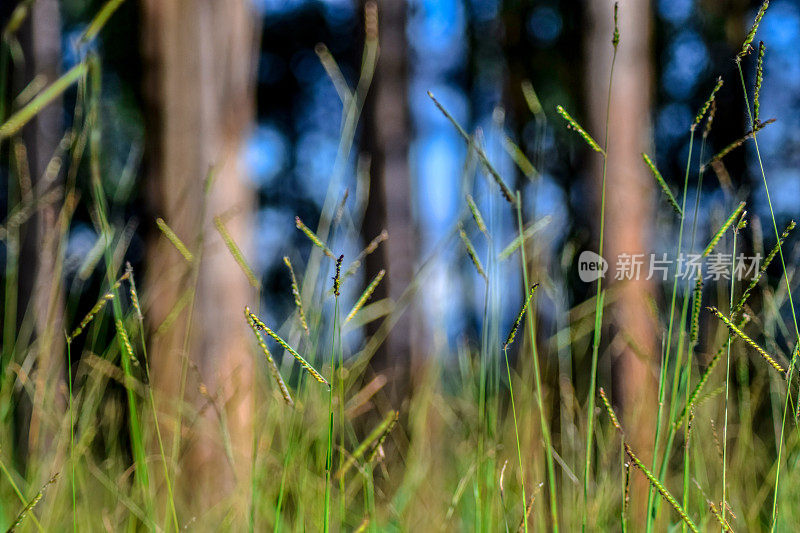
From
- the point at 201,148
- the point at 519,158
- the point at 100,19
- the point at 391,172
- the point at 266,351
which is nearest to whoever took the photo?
the point at 266,351

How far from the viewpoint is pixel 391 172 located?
393cm

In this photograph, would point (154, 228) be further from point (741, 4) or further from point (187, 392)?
point (741, 4)

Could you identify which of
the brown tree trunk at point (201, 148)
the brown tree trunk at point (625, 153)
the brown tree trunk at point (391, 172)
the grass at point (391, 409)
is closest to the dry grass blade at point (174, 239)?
the grass at point (391, 409)

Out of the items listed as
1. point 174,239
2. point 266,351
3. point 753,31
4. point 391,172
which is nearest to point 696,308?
point 753,31

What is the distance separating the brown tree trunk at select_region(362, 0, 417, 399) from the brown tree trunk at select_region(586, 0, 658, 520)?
1.70m

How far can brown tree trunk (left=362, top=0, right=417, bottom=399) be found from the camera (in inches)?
150

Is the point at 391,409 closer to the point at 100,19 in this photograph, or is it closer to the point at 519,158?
the point at 519,158

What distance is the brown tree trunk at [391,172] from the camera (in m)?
3.81

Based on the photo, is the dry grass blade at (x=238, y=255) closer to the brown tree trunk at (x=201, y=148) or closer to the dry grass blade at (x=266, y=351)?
the dry grass blade at (x=266, y=351)

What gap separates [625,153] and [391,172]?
1.89m

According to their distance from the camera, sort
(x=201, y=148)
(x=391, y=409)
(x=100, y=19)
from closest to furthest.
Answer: (x=100, y=19) → (x=391, y=409) → (x=201, y=148)

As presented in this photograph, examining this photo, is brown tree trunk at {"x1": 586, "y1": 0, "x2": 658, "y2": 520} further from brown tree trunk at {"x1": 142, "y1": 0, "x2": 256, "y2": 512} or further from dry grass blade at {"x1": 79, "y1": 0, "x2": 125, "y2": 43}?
dry grass blade at {"x1": 79, "y1": 0, "x2": 125, "y2": 43}

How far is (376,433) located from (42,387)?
625 millimetres

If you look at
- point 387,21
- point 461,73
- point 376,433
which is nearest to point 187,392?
point 376,433
